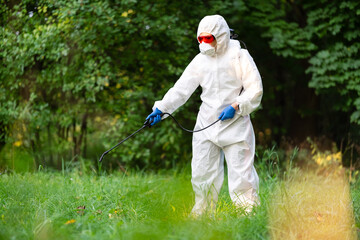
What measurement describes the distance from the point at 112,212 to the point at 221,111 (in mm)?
1068

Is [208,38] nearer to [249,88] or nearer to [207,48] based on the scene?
[207,48]

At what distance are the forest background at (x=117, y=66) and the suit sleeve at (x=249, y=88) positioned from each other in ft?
6.97

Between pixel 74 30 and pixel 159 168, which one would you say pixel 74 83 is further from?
pixel 159 168

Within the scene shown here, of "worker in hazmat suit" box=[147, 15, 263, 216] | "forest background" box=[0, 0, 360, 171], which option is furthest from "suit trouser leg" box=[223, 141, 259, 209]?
"forest background" box=[0, 0, 360, 171]

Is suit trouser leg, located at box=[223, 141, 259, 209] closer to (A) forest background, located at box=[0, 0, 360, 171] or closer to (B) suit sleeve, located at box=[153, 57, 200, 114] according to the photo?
(B) suit sleeve, located at box=[153, 57, 200, 114]

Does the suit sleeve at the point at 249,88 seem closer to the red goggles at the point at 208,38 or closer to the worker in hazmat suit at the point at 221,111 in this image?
the worker in hazmat suit at the point at 221,111

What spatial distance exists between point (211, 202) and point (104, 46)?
2.70 metres

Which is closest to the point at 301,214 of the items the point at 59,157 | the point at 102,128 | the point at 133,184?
the point at 133,184

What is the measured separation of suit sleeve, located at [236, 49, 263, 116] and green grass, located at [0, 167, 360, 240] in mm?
631

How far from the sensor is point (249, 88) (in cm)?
287

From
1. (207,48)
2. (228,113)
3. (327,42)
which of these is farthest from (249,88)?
(327,42)

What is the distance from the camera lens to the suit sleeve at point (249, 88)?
2830 millimetres

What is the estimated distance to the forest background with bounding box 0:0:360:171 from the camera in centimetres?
472

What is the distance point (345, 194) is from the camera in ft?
10.2
